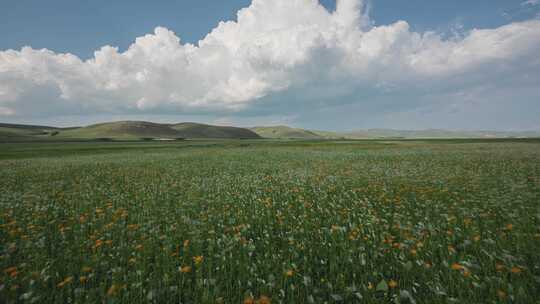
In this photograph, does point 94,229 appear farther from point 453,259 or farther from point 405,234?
point 453,259

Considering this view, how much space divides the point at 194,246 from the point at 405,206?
694 centimetres

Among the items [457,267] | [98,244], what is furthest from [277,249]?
[98,244]

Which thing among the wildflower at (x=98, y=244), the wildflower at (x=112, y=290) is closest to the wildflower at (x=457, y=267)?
the wildflower at (x=112, y=290)

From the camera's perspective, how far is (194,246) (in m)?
5.29

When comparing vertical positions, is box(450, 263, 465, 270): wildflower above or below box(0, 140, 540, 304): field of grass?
above

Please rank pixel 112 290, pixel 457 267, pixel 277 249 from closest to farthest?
1. pixel 112 290
2. pixel 457 267
3. pixel 277 249

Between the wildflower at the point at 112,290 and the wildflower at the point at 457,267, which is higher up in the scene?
the wildflower at the point at 457,267

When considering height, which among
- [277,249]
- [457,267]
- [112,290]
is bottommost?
[277,249]

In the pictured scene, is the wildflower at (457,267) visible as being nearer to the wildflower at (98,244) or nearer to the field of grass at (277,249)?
the field of grass at (277,249)

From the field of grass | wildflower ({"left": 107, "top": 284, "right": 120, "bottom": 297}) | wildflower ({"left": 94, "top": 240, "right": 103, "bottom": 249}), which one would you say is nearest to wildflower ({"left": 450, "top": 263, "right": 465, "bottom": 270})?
the field of grass

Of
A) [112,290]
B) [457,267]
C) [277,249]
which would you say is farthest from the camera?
[277,249]

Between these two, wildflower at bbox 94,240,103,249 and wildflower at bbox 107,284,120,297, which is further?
wildflower at bbox 94,240,103,249

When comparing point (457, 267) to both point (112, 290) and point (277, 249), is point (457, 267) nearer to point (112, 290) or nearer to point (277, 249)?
point (277, 249)

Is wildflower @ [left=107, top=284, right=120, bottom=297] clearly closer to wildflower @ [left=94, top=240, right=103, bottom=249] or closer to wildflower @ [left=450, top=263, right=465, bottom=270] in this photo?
wildflower @ [left=94, top=240, right=103, bottom=249]
